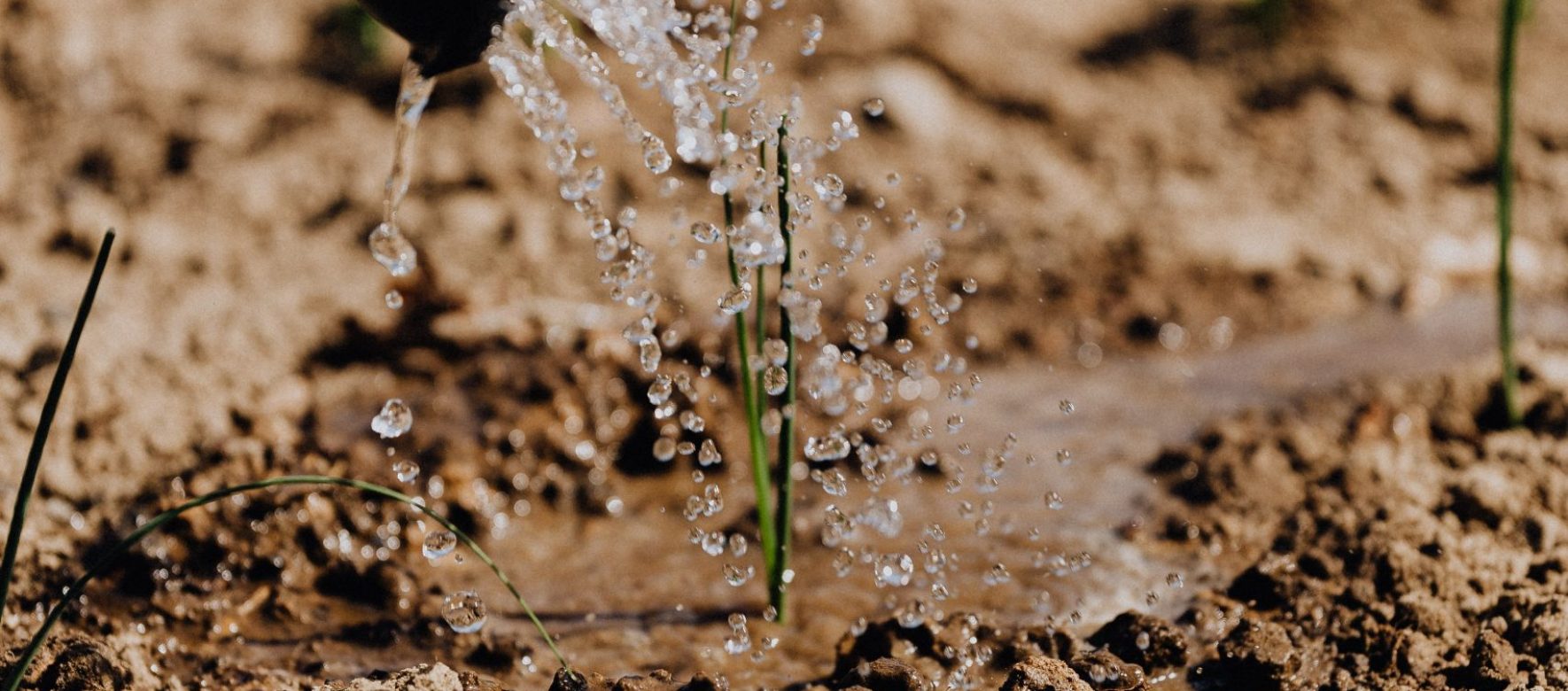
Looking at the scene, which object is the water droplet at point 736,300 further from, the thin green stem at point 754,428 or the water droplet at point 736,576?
the water droplet at point 736,576

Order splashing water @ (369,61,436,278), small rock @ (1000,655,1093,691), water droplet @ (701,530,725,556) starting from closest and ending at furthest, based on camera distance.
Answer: small rock @ (1000,655,1093,691) → splashing water @ (369,61,436,278) → water droplet @ (701,530,725,556)

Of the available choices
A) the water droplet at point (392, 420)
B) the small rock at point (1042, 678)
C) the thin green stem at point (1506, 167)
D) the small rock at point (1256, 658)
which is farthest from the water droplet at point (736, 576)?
the thin green stem at point (1506, 167)

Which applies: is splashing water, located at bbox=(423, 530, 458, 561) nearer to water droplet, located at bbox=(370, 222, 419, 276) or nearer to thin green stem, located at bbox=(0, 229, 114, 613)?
water droplet, located at bbox=(370, 222, 419, 276)

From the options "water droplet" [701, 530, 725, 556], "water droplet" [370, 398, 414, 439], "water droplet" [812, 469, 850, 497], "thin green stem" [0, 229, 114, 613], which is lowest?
"water droplet" [812, 469, 850, 497]

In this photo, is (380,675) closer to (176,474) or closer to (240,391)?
(176,474)

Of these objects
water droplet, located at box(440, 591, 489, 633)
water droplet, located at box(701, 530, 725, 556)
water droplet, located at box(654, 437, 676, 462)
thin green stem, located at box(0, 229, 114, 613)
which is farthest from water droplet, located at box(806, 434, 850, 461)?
thin green stem, located at box(0, 229, 114, 613)

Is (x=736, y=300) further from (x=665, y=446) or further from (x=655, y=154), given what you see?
(x=665, y=446)
